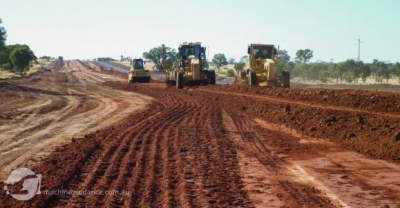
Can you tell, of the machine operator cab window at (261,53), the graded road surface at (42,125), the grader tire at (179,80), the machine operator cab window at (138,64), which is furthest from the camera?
the machine operator cab window at (138,64)

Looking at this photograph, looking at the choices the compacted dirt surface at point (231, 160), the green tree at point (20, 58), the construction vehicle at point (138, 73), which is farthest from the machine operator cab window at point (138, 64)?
the green tree at point (20, 58)

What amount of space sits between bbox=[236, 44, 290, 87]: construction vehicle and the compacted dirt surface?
37.6ft

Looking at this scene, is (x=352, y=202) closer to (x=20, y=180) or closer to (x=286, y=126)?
(x=20, y=180)

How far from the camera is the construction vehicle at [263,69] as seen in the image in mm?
30844

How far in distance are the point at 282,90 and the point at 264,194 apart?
695 inches

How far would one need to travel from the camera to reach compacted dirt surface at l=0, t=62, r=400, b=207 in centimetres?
773

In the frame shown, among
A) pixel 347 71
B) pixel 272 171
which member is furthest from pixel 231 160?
pixel 347 71

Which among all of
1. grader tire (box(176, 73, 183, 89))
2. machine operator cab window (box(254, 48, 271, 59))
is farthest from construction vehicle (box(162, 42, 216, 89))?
machine operator cab window (box(254, 48, 271, 59))

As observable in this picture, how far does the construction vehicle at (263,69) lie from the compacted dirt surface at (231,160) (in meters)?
11.5

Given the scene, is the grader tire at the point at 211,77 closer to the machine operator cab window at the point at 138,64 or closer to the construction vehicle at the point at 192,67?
the construction vehicle at the point at 192,67

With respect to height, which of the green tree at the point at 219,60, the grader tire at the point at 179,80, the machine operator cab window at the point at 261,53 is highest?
the green tree at the point at 219,60

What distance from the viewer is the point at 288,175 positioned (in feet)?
31.3

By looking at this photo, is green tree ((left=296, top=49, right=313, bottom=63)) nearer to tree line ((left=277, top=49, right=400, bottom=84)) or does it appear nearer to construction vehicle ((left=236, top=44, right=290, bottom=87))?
tree line ((left=277, top=49, right=400, bottom=84))

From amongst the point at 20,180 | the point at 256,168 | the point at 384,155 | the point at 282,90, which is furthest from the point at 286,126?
the point at 20,180
